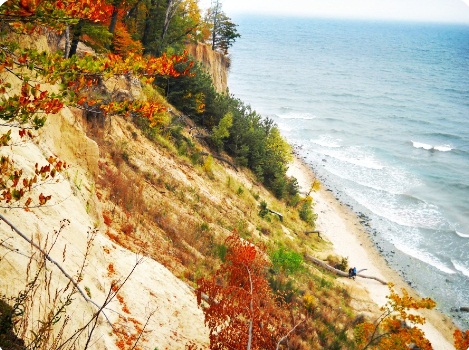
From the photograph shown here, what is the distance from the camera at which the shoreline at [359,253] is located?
24013 mm

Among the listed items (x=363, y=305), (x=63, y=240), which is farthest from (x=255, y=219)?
(x=63, y=240)

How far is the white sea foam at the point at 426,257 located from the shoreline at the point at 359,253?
120 inches

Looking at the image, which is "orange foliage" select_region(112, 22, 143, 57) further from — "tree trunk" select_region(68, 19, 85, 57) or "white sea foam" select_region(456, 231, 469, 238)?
"white sea foam" select_region(456, 231, 469, 238)

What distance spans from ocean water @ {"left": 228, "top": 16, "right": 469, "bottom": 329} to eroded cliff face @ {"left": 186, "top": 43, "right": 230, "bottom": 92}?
54.0ft

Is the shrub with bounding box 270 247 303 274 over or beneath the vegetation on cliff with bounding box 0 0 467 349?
beneath

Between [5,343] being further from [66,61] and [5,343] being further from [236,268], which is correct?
[236,268]

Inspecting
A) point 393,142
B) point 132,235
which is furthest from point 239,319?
point 393,142

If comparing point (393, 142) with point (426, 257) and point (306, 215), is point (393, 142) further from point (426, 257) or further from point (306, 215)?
point (306, 215)

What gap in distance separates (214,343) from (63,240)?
400cm

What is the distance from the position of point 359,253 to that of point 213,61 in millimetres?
29587

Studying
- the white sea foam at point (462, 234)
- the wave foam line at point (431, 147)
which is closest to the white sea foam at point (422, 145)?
the wave foam line at point (431, 147)

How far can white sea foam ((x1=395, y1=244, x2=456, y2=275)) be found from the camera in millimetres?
30736

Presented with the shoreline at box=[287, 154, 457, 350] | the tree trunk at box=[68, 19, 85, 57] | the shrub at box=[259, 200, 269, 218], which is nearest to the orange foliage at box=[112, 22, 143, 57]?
the tree trunk at box=[68, 19, 85, 57]

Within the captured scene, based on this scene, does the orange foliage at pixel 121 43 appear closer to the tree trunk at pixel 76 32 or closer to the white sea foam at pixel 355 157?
the tree trunk at pixel 76 32
